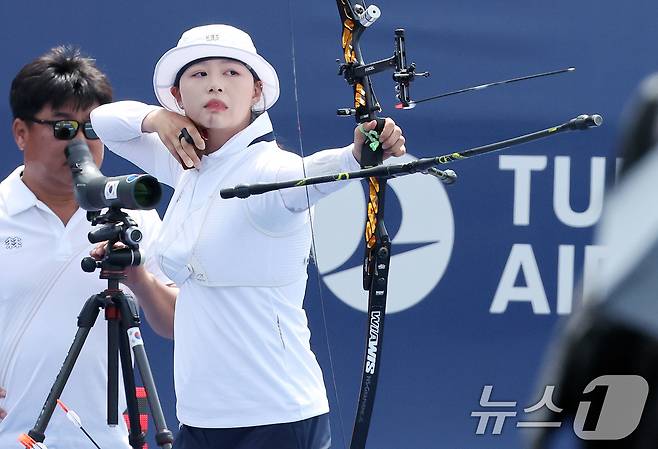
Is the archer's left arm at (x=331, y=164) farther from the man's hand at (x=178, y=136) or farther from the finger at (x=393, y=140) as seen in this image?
the man's hand at (x=178, y=136)

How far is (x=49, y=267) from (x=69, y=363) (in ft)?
0.76

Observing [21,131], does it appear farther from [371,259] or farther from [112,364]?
[371,259]

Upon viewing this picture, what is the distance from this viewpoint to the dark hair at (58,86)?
2309mm

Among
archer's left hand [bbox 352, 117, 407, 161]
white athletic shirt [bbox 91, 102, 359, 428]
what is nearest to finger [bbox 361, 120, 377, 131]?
archer's left hand [bbox 352, 117, 407, 161]

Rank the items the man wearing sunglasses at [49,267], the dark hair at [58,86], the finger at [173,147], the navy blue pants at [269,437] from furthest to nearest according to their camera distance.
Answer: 1. the dark hair at [58,86]
2. the man wearing sunglasses at [49,267]
3. the finger at [173,147]
4. the navy blue pants at [269,437]

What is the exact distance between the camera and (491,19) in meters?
3.14

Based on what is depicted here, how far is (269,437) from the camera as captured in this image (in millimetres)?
1851

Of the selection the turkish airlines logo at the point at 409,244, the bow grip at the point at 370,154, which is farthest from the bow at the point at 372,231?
the turkish airlines logo at the point at 409,244

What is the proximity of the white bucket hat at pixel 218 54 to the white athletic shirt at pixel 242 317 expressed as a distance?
0.48 ft

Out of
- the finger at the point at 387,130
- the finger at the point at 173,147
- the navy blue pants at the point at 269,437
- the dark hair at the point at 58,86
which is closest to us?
the finger at the point at 387,130

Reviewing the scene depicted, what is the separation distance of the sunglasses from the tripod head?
26cm

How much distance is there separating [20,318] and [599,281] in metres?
1.94

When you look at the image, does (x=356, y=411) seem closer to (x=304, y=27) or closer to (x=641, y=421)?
(x=641, y=421)

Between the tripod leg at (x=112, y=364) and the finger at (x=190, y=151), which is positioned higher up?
the finger at (x=190, y=151)
